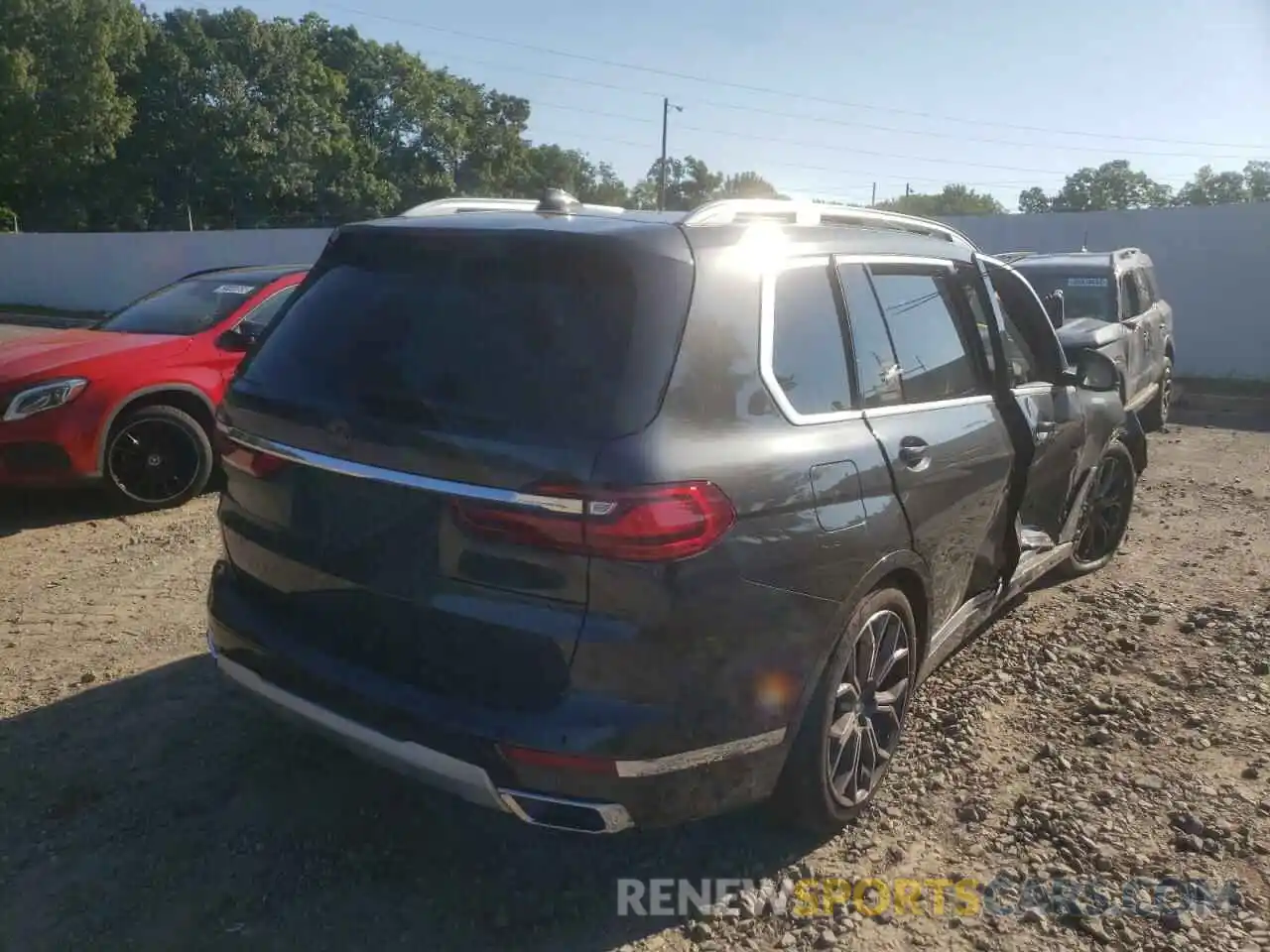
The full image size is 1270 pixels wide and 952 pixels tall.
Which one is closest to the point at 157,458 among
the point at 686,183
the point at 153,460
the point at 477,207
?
the point at 153,460

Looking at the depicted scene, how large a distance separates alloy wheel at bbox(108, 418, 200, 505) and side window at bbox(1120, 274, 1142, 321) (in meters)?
7.69

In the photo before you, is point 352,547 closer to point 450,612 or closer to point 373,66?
point 450,612

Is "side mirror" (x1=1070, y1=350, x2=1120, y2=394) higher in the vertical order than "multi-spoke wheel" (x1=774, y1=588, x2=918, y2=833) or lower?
higher

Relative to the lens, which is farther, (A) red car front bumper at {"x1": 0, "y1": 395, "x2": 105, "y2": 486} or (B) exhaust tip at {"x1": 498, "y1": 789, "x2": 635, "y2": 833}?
(A) red car front bumper at {"x1": 0, "y1": 395, "x2": 105, "y2": 486}

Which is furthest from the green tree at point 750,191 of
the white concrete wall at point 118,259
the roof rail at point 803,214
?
the white concrete wall at point 118,259

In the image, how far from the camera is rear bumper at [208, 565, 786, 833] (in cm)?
240

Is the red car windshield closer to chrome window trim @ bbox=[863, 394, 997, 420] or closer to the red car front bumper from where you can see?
the red car front bumper

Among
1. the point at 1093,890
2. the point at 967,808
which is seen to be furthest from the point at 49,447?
the point at 1093,890

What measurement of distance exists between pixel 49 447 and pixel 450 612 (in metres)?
4.61

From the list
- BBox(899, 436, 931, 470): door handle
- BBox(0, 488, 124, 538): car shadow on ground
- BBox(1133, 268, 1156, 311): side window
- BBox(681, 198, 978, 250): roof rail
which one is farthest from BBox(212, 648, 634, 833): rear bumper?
BBox(1133, 268, 1156, 311): side window

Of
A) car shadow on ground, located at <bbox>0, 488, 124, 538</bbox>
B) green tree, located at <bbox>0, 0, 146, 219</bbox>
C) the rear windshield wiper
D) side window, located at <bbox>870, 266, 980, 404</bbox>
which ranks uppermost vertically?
green tree, located at <bbox>0, 0, 146, 219</bbox>

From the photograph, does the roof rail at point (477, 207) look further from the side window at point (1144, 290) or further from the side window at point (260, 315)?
the side window at point (1144, 290)

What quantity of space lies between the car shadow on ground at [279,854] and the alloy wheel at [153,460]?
2.97m

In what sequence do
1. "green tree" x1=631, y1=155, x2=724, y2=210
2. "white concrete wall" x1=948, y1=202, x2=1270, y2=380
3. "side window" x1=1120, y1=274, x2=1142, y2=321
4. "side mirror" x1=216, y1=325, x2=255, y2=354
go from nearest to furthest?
"side mirror" x1=216, y1=325, x2=255, y2=354
"side window" x1=1120, y1=274, x2=1142, y2=321
"white concrete wall" x1=948, y1=202, x2=1270, y2=380
"green tree" x1=631, y1=155, x2=724, y2=210
